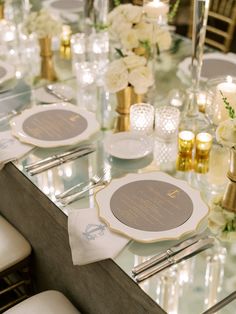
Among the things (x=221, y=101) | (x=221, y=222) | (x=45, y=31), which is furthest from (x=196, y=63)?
(x=45, y=31)

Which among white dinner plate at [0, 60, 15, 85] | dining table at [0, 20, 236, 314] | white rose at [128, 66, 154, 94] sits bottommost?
dining table at [0, 20, 236, 314]

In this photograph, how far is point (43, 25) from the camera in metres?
2.15

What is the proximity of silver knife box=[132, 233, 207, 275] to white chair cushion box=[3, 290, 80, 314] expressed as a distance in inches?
16.2

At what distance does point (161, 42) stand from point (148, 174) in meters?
0.58

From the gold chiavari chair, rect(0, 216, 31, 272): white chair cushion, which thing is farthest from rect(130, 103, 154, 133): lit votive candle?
the gold chiavari chair

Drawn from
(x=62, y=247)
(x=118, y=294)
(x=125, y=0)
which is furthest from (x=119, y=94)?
(x=125, y=0)

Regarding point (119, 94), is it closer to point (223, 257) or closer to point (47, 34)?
point (47, 34)

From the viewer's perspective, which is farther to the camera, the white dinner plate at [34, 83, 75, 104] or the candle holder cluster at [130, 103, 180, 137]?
the white dinner plate at [34, 83, 75, 104]

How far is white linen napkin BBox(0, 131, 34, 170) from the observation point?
162 centimetres

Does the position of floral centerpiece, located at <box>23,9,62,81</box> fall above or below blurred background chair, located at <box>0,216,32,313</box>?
above

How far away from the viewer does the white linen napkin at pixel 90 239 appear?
1267 mm

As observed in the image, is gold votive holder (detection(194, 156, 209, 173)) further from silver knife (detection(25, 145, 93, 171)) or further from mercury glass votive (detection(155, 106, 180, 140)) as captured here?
silver knife (detection(25, 145, 93, 171))

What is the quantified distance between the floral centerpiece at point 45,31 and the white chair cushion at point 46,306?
97 cm

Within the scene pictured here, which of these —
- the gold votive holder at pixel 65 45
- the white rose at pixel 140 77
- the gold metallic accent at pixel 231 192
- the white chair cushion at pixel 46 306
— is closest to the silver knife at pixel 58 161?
the white rose at pixel 140 77
